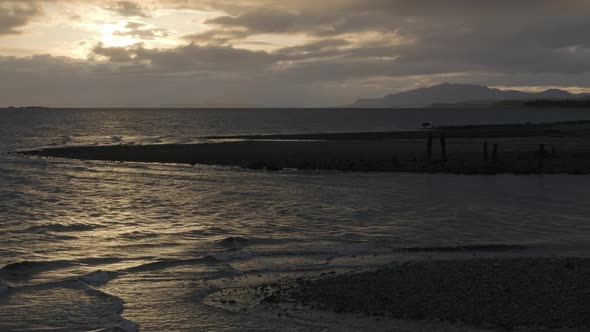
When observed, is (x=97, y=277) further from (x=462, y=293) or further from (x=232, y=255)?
(x=462, y=293)

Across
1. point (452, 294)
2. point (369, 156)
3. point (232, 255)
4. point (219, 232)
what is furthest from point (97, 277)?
point (369, 156)

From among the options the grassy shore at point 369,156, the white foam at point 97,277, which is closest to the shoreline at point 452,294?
the white foam at point 97,277

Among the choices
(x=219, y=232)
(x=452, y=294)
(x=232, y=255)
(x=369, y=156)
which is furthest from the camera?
(x=369, y=156)

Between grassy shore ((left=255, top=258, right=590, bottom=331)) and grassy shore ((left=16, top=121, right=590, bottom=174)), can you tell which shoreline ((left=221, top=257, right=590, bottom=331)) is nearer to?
grassy shore ((left=255, top=258, right=590, bottom=331))

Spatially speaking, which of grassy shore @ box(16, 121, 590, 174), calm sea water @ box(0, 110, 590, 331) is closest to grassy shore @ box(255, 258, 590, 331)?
calm sea water @ box(0, 110, 590, 331)

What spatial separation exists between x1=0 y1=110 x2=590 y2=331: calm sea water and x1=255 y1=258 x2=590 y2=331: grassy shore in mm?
1064

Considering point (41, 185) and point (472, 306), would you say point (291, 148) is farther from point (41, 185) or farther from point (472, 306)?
point (472, 306)

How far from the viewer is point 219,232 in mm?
19609

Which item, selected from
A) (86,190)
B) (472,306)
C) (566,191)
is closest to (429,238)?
(472,306)

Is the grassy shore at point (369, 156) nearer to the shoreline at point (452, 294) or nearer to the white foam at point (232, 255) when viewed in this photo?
the white foam at point (232, 255)

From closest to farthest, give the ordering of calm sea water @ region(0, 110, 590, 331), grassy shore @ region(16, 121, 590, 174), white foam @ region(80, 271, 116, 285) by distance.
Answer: calm sea water @ region(0, 110, 590, 331) < white foam @ region(80, 271, 116, 285) < grassy shore @ region(16, 121, 590, 174)

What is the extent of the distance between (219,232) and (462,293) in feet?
32.5

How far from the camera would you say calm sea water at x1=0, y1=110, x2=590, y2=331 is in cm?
1166

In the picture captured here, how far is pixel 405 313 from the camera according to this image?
10.7 m
